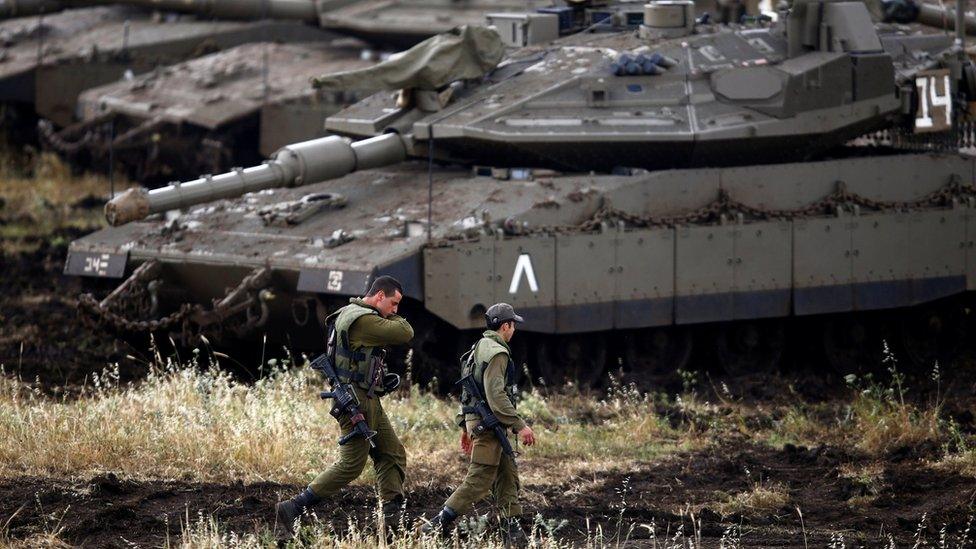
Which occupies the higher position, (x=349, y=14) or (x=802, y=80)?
(x=802, y=80)

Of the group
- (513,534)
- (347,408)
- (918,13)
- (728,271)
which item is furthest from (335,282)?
(918,13)

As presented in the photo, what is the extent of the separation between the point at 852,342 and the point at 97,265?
20.1 feet

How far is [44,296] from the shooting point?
1877cm

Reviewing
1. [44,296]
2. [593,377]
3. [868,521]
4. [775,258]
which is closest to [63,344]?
[44,296]

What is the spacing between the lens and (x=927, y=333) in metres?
16.2

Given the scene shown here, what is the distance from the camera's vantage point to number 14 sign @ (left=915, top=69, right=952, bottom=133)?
1569cm

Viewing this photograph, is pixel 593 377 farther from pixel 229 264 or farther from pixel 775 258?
pixel 229 264

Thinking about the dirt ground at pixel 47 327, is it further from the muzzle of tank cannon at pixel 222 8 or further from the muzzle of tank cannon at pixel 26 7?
the muzzle of tank cannon at pixel 26 7

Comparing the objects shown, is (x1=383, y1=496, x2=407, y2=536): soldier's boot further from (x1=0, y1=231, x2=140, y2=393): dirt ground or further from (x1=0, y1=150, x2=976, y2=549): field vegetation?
(x1=0, y1=231, x2=140, y2=393): dirt ground

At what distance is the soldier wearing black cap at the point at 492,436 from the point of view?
9391 mm

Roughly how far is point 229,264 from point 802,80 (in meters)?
4.61

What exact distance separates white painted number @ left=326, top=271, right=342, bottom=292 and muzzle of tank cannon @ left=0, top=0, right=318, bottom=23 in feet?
36.7

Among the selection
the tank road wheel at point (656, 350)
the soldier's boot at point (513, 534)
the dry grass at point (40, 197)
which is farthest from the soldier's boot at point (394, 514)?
the dry grass at point (40, 197)

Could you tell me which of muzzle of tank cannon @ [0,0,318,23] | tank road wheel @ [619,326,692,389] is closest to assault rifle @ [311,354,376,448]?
tank road wheel @ [619,326,692,389]
